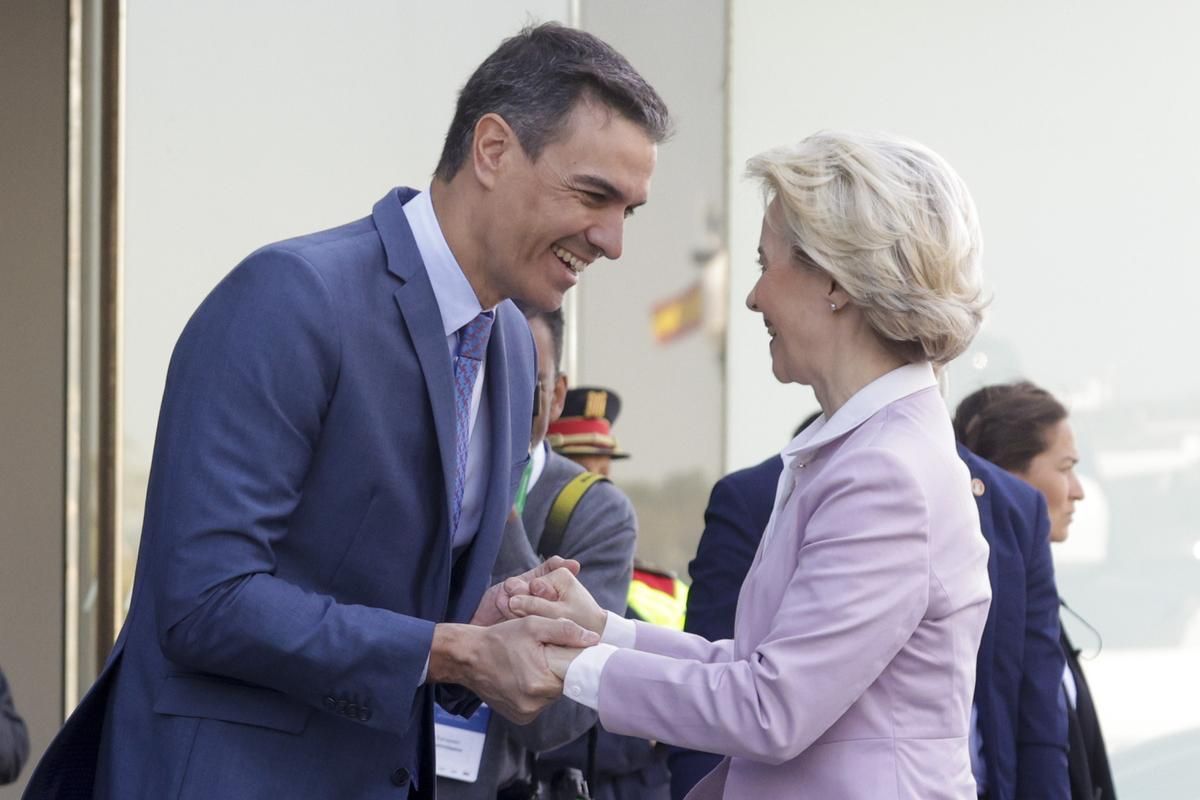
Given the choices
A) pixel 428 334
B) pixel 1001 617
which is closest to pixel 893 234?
pixel 428 334

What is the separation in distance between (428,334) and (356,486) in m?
0.25

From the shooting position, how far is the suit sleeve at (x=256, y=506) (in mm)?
2104

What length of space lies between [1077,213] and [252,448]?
14.6 ft

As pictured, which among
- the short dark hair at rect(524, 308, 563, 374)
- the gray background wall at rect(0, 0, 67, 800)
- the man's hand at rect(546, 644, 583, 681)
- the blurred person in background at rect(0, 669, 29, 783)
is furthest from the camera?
the gray background wall at rect(0, 0, 67, 800)

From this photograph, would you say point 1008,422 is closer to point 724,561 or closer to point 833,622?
point 724,561

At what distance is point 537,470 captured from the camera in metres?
3.70

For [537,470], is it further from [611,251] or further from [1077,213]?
[1077,213]

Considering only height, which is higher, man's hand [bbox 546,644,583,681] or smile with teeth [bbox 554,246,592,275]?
smile with teeth [bbox 554,246,592,275]

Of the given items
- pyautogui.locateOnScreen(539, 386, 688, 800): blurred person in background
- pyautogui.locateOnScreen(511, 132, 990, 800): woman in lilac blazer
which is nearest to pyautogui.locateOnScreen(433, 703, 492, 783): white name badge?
pyautogui.locateOnScreen(539, 386, 688, 800): blurred person in background

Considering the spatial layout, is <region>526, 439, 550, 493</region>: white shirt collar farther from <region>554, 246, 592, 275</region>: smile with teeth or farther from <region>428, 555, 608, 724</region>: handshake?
<region>428, 555, 608, 724</region>: handshake

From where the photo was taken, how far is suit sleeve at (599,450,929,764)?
2.03m

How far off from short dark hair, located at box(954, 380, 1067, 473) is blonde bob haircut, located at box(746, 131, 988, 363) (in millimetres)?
2155

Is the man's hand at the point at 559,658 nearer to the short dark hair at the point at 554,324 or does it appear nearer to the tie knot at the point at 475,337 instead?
the tie knot at the point at 475,337

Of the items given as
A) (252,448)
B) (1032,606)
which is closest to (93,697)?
(252,448)
